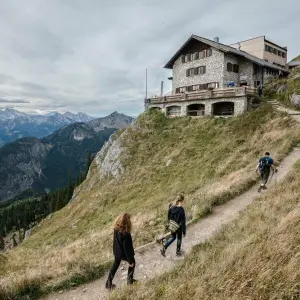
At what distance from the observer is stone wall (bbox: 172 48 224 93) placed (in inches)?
1540

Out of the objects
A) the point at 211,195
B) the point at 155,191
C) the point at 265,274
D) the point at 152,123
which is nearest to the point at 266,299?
the point at 265,274

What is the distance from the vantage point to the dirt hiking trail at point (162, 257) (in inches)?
307

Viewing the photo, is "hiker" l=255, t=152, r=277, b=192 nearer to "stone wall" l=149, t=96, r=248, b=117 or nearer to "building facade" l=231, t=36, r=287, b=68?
"stone wall" l=149, t=96, r=248, b=117

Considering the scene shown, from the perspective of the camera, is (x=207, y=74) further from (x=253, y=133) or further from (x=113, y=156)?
(x=113, y=156)

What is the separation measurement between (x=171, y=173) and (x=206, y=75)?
2069cm

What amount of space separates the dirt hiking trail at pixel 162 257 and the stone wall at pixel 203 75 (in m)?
27.5

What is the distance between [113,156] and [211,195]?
25.1 m

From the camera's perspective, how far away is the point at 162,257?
31.7 ft

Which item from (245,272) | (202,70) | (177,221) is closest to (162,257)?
(177,221)

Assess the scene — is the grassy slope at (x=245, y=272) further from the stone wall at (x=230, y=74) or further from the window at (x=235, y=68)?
the window at (x=235, y=68)

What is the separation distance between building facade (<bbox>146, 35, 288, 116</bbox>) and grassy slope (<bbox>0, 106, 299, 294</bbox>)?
279cm

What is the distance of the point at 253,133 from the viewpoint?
2692 cm

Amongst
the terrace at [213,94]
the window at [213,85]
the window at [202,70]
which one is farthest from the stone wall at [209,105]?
the window at [202,70]

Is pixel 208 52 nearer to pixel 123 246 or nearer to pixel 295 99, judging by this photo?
pixel 295 99
